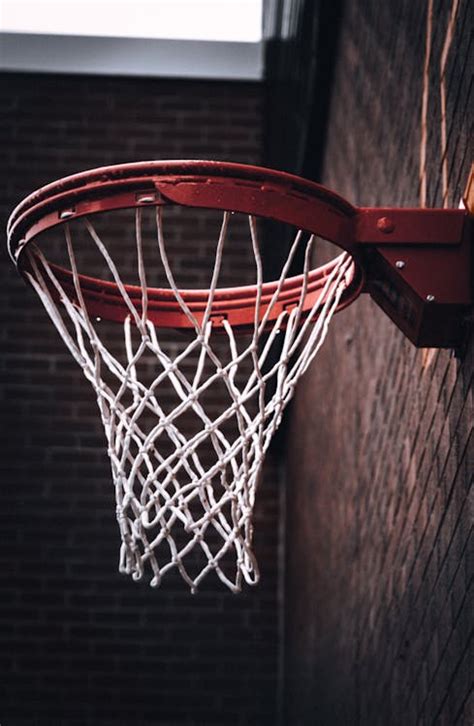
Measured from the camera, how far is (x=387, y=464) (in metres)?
3.52

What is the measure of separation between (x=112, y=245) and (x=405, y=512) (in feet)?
12.7

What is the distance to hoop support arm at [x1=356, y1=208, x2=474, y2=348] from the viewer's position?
244cm

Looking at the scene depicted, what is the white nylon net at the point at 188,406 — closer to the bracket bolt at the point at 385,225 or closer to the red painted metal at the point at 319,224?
the red painted metal at the point at 319,224

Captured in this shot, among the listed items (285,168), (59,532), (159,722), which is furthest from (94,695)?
(285,168)

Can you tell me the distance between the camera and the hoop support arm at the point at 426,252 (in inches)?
95.9

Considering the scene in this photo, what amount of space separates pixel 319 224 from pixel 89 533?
14.8ft

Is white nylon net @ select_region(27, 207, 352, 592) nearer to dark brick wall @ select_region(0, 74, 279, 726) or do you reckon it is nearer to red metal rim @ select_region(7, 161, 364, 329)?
red metal rim @ select_region(7, 161, 364, 329)

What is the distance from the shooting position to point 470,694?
239 cm

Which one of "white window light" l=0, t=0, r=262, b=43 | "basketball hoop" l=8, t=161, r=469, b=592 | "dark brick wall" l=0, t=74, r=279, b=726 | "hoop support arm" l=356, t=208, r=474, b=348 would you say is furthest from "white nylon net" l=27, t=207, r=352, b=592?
"white window light" l=0, t=0, r=262, b=43

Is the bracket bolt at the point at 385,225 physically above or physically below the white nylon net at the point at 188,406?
above

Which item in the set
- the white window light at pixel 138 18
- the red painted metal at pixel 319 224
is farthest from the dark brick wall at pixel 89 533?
the red painted metal at pixel 319 224

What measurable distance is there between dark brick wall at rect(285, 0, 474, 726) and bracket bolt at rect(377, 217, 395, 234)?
21 cm

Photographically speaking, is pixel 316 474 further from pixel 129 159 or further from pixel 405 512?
pixel 129 159

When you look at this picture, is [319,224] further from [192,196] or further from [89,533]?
[89,533]
